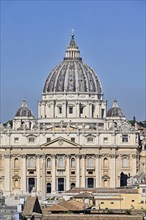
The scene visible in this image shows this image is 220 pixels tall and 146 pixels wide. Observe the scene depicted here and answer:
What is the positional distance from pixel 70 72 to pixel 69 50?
6.58 meters

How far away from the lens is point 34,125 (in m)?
184

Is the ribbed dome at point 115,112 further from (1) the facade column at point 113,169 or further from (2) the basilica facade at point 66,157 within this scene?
(1) the facade column at point 113,169

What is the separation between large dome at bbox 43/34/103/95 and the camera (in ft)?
631

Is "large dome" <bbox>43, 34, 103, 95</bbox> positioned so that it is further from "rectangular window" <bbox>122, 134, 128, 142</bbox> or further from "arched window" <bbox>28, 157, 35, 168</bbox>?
"arched window" <bbox>28, 157, 35, 168</bbox>

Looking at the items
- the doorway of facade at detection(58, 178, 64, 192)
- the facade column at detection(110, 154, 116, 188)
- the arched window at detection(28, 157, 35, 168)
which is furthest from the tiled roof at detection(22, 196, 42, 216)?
the arched window at detection(28, 157, 35, 168)

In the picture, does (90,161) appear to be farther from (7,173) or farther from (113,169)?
(7,173)

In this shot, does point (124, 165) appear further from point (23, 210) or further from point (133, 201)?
point (23, 210)

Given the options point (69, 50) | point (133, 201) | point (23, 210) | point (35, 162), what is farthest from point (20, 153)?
point (23, 210)

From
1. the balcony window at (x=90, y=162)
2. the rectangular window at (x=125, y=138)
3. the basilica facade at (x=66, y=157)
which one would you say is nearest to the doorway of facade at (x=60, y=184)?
the basilica facade at (x=66, y=157)

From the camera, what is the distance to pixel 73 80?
634ft

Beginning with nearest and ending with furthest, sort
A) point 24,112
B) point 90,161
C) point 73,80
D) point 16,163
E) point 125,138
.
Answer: point 90,161 → point 125,138 → point 16,163 → point 24,112 → point 73,80

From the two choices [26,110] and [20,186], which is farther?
[26,110]

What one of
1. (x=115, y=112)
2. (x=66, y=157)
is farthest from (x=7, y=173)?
(x=115, y=112)

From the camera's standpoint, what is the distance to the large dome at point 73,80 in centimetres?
19238
